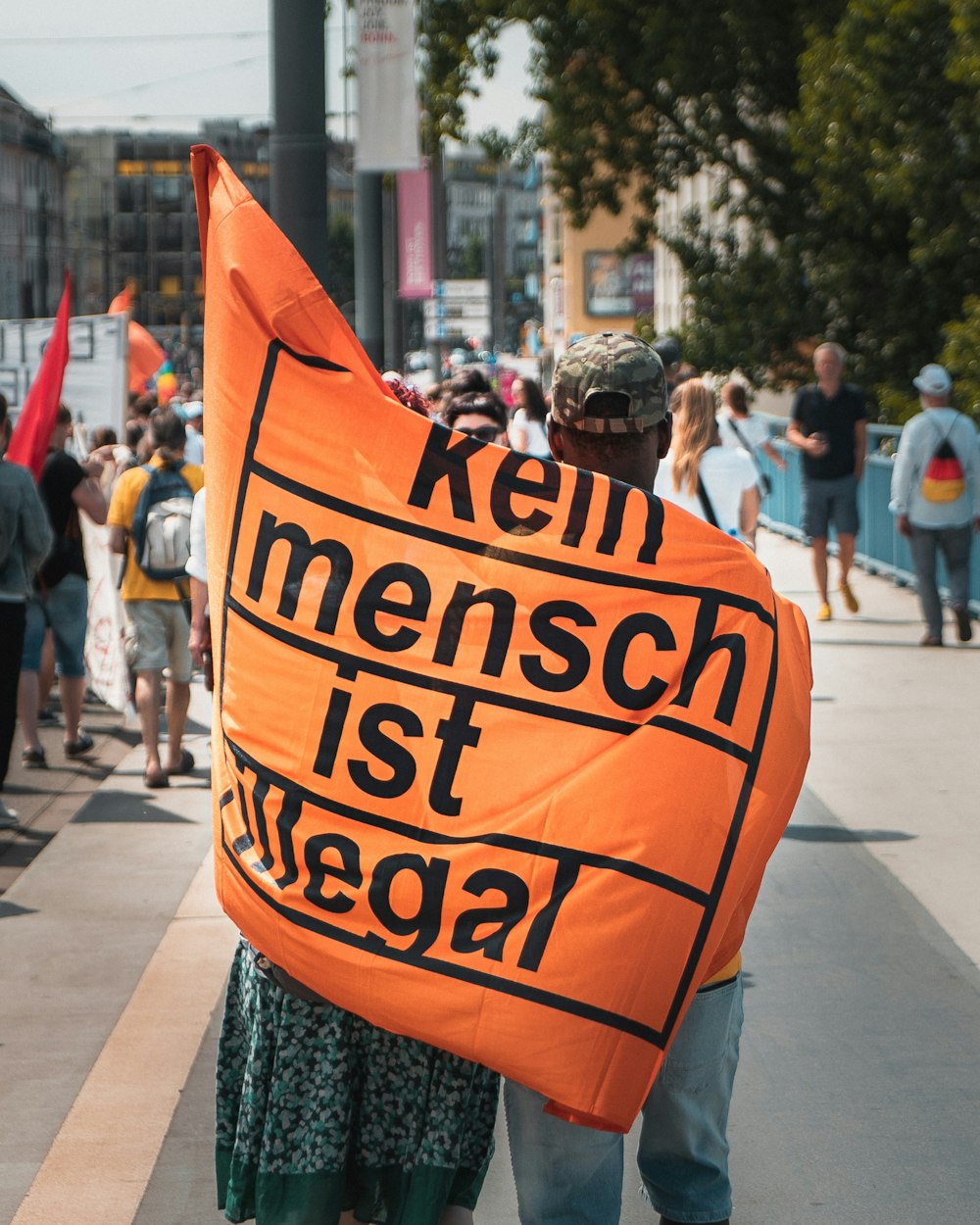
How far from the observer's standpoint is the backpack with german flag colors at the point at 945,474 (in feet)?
36.7

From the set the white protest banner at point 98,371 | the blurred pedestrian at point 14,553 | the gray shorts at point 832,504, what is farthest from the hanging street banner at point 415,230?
the blurred pedestrian at point 14,553

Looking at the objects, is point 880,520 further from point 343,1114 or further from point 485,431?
point 343,1114

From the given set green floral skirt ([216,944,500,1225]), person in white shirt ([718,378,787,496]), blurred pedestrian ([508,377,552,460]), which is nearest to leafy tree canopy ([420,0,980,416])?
person in white shirt ([718,378,787,496])

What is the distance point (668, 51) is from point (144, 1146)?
16756 mm

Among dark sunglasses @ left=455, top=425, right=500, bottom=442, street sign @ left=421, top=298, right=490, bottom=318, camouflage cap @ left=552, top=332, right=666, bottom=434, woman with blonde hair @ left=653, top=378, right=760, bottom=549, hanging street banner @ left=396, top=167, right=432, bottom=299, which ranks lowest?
woman with blonde hair @ left=653, top=378, right=760, bottom=549

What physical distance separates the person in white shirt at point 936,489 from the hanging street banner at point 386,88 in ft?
13.1

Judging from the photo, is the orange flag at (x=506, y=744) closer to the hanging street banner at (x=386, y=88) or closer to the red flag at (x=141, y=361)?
the hanging street banner at (x=386, y=88)

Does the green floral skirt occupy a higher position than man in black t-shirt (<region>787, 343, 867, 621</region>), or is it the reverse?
man in black t-shirt (<region>787, 343, 867, 621</region>)

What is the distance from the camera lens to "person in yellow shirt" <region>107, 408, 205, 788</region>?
821 cm

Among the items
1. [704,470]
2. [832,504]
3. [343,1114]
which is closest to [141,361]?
[832,504]

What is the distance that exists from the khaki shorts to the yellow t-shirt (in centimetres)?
4

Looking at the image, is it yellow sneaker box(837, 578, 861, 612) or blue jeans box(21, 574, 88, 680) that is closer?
blue jeans box(21, 574, 88, 680)

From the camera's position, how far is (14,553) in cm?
722

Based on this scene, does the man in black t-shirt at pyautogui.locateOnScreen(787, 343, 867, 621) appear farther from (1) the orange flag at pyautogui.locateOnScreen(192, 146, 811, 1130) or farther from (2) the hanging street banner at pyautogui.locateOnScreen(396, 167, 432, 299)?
(2) the hanging street banner at pyautogui.locateOnScreen(396, 167, 432, 299)
